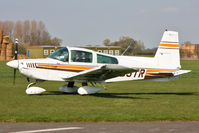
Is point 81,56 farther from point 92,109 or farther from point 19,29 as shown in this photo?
point 19,29

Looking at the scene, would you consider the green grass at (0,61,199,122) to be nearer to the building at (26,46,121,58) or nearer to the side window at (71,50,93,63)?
the side window at (71,50,93,63)

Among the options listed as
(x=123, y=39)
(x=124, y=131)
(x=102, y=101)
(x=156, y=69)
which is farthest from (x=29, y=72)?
(x=123, y=39)

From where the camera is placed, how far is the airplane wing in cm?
1329

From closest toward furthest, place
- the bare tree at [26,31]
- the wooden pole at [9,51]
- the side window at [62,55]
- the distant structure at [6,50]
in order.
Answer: the side window at [62,55] < the wooden pole at [9,51] < the distant structure at [6,50] < the bare tree at [26,31]

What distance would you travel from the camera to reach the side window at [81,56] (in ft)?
48.8

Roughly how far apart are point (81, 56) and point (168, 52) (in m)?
3.85

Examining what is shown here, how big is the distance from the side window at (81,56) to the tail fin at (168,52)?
117 inches

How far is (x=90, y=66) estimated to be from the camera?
49.2 feet

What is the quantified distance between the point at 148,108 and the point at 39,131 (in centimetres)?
452

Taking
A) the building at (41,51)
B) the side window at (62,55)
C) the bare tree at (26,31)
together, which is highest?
the bare tree at (26,31)

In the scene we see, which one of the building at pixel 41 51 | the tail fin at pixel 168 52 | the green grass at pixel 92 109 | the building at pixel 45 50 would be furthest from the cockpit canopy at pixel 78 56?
the building at pixel 41 51

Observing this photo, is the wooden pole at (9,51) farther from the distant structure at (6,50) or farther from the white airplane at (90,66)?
the white airplane at (90,66)

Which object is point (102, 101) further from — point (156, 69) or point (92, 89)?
point (156, 69)

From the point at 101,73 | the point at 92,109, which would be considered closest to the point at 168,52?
the point at 101,73
